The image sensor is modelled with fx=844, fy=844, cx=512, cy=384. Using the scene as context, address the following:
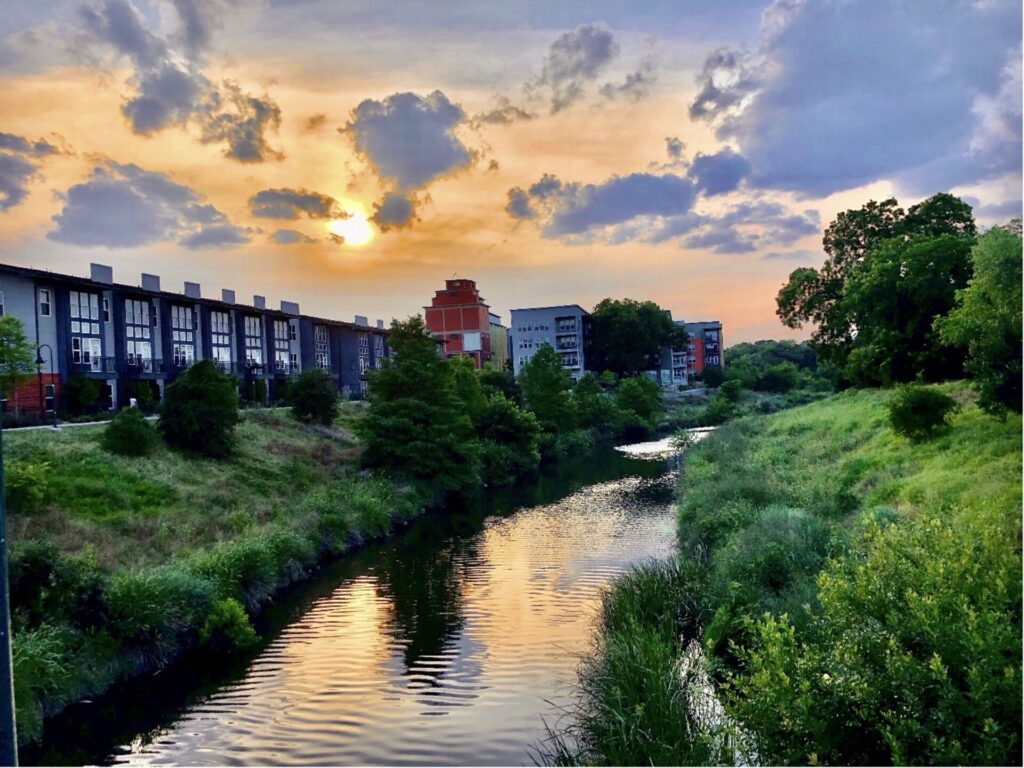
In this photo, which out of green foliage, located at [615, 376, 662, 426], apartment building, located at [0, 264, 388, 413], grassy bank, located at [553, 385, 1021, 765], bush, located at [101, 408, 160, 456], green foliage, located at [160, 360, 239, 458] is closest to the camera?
grassy bank, located at [553, 385, 1021, 765]

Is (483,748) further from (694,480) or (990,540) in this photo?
(694,480)

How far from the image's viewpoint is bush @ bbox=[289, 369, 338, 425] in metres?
45.8

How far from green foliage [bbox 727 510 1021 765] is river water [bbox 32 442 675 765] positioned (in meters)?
5.63

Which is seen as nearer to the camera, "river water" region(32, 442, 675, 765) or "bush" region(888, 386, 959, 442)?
"river water" region(32, 442, 675, 765)

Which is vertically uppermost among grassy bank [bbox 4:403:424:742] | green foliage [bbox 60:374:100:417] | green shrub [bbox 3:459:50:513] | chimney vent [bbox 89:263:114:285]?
chimney vent [bbox 89:263:114:285]

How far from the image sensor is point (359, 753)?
1348 cm

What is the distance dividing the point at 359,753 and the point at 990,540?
9816 millimetres

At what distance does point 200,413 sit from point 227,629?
17.9 m

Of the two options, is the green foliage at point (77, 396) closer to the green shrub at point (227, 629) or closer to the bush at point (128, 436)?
the bush at point (128, 436)

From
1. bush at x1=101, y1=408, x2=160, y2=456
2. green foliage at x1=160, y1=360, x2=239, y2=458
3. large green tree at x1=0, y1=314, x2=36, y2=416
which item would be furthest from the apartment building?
green foliage at x1=160, y1=360, x2=239, y2=458

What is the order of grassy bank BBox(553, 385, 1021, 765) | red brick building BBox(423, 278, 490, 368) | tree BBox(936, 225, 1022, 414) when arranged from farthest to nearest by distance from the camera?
red brick building BBox(423, 278, 490, 368) → tree BBox(936, 225, 1022, 414) → grassy bank BBox(553, 385, 1021, 765)

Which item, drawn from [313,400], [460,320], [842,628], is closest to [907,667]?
[842,628]

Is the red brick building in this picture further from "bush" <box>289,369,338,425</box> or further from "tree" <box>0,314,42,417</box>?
"tree" <box>0,314,42,417</box>

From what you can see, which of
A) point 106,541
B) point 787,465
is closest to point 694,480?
point 787,465
